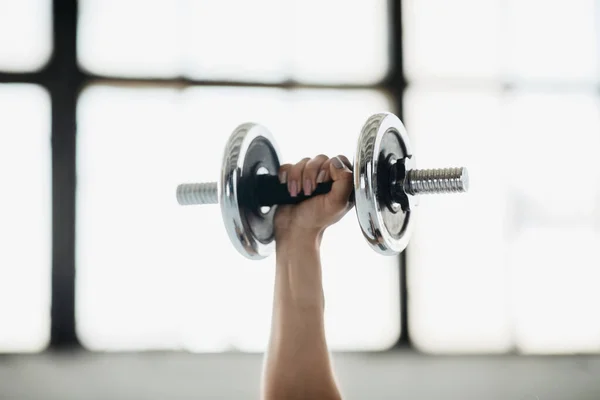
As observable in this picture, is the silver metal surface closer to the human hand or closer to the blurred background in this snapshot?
the human hand

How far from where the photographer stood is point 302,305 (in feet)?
3.02

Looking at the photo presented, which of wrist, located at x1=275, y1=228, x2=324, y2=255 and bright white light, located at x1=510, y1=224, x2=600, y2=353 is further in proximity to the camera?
bright white light, located at x1=510, y1=224, x2=600, y2=353

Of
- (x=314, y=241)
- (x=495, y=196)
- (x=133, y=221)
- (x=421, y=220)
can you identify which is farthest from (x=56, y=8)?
(x=495, y=196)

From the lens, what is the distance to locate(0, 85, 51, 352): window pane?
1.39 m

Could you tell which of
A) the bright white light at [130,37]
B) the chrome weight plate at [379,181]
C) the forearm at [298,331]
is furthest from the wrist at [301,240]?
the bright white light at [130,37]

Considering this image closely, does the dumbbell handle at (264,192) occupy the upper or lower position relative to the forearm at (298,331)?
upper

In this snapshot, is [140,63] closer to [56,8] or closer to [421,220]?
[56,8]

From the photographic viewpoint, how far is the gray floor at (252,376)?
4.58 feet

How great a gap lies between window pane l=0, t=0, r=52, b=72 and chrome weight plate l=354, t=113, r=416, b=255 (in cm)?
104

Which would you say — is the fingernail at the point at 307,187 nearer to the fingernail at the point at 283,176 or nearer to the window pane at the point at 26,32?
the fingernail at the point at 283,176

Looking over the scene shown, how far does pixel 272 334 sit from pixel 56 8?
112cm

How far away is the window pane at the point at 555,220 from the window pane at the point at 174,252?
38cm

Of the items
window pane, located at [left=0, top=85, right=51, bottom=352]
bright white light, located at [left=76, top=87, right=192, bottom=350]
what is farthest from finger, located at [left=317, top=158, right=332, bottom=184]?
window pane, located at [left=0, top=85, right=51, bottom=352]

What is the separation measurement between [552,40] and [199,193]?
1.16 metres
